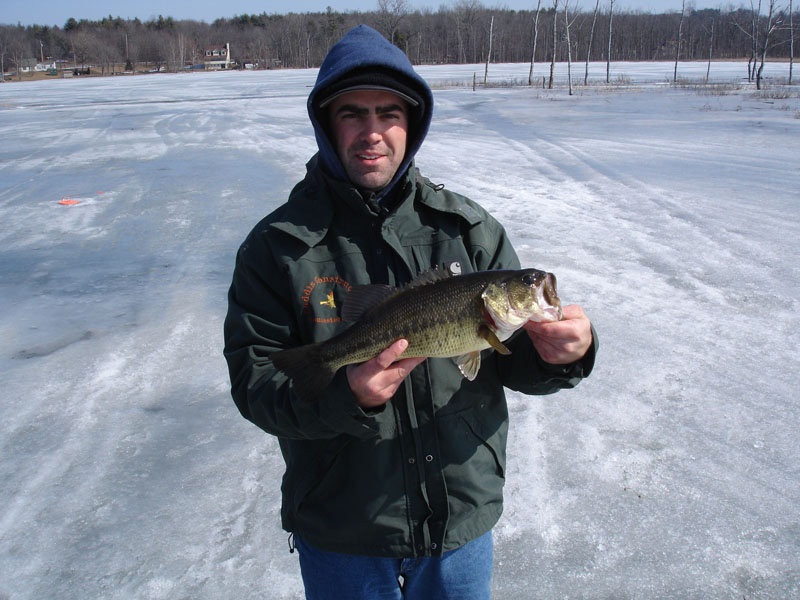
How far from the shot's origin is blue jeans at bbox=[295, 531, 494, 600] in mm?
1967

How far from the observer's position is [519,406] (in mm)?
4070

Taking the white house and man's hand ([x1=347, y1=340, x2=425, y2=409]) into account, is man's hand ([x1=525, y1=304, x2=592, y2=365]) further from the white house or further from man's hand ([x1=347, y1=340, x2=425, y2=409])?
the white house

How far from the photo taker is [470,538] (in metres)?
1.96

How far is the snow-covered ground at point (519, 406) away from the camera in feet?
9.21

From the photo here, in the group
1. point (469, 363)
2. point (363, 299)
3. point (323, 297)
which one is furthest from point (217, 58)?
point (469, 363)

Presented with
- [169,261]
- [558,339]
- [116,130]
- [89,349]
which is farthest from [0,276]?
[116,130]

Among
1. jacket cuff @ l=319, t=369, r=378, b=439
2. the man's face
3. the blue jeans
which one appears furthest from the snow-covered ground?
the man's face

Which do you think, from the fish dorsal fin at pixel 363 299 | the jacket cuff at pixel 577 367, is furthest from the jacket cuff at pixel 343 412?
the jacket cuff at pixel 577 367

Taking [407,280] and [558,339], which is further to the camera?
[407,280]

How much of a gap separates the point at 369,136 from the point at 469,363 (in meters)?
0.81

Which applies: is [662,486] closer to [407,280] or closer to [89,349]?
[407,280]

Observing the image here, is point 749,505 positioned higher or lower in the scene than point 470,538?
lower

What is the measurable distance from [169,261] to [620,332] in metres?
4.87

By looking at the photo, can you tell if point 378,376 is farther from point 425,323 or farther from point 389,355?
point 425,323
